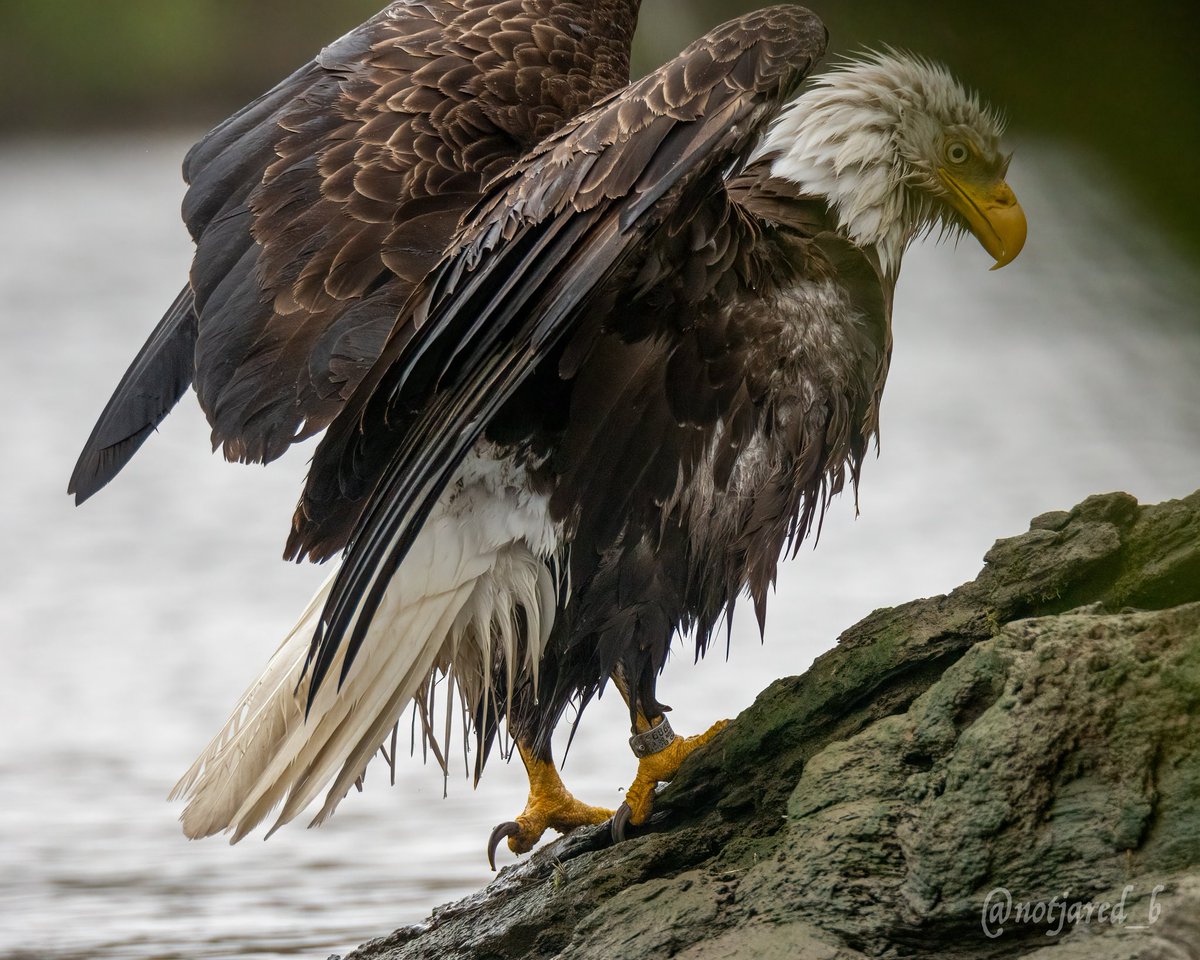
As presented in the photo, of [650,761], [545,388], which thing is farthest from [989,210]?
[650,761]

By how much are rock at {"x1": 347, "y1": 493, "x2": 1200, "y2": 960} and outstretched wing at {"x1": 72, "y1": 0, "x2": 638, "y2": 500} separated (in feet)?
2.62

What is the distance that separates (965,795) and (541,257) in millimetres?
765

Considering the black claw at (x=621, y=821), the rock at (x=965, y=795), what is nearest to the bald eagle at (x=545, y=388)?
the black claw at (x=621, y=821)

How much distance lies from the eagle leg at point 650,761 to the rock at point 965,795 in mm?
83

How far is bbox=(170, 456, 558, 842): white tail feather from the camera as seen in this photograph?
2.00 m

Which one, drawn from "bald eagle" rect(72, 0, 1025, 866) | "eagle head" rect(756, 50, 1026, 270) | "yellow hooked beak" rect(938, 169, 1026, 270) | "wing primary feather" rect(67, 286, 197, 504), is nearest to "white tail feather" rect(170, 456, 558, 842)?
"bald eagle" rect(72, 0, 1025, 866)

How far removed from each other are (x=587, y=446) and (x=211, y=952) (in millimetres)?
1514

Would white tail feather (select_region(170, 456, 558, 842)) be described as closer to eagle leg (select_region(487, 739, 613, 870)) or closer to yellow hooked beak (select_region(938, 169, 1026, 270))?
eagle leg (select_region(487, 739, 613, 870))

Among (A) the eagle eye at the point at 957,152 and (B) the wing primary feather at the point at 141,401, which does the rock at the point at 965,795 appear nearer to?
(A) the eagle eye at the point at 957,152

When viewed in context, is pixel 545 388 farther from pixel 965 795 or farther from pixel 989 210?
pixel 965 795

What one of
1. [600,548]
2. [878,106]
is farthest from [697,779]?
[878,106]

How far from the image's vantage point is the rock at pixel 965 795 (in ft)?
3.64

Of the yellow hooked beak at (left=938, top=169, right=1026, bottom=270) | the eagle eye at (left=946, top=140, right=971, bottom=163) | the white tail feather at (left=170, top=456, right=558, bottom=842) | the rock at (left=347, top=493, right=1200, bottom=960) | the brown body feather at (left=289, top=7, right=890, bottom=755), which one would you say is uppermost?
the eagle eye at (left=946, top=140, right=971, bottom=163)

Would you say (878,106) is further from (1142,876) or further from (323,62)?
(1142,876)
